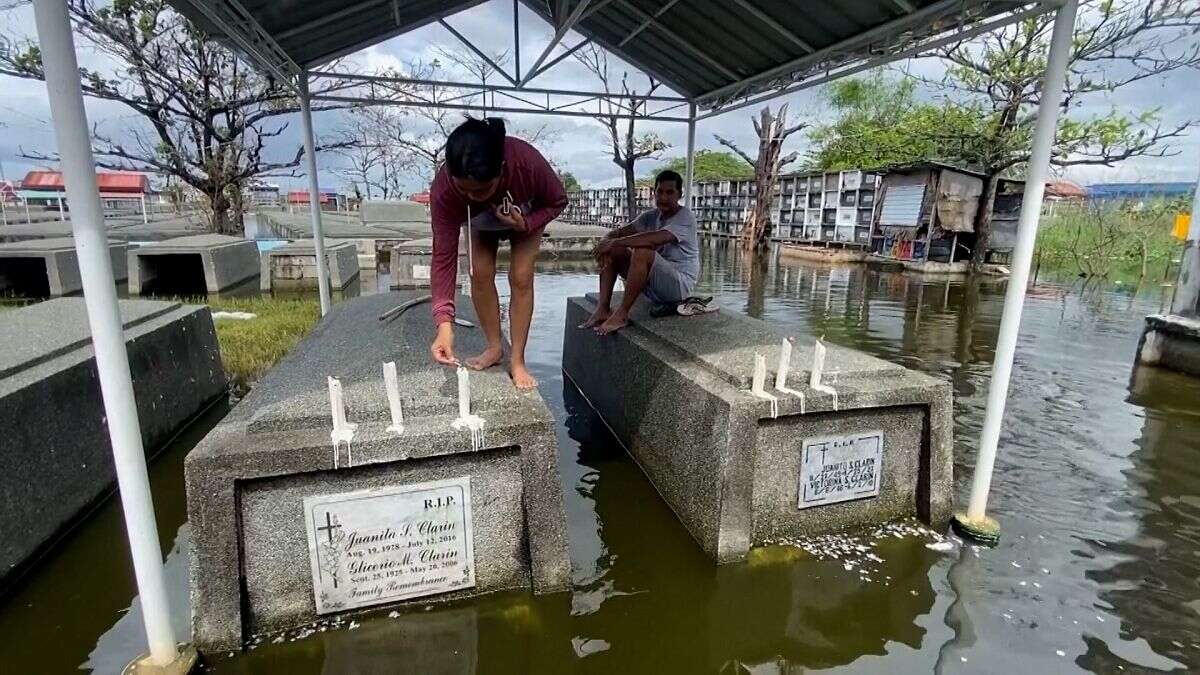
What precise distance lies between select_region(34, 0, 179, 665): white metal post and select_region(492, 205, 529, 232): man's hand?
1502 millimetres

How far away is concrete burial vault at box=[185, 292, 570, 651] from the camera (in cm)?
221

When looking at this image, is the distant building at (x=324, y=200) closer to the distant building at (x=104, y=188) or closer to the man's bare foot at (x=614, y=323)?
the distant building at (x=104, y=188)

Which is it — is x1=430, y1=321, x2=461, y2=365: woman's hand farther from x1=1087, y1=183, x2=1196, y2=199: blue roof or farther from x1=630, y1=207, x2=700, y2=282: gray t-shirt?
x1=1087, y1=183, x2=1196, y2=199: blue roof

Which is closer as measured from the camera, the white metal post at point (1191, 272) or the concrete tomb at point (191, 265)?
the white metal post at point (1191, 272)

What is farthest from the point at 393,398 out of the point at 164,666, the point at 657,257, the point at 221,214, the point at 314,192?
the point at 221,214

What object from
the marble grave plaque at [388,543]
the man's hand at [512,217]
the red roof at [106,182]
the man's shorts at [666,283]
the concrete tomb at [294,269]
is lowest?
the marble grave plaque at [388,543]

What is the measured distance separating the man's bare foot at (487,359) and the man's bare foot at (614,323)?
1431 millimetres

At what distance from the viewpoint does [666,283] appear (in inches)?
185

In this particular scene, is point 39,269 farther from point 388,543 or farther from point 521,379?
point 388,543

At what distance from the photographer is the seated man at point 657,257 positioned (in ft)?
14.3

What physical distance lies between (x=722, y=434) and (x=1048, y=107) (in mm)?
2215

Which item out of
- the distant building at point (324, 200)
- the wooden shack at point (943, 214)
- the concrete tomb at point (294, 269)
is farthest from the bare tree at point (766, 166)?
the distant building at point (324, 200)

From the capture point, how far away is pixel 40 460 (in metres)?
2.90

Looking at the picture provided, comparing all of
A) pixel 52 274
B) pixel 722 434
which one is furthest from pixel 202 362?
pixel 52 274
